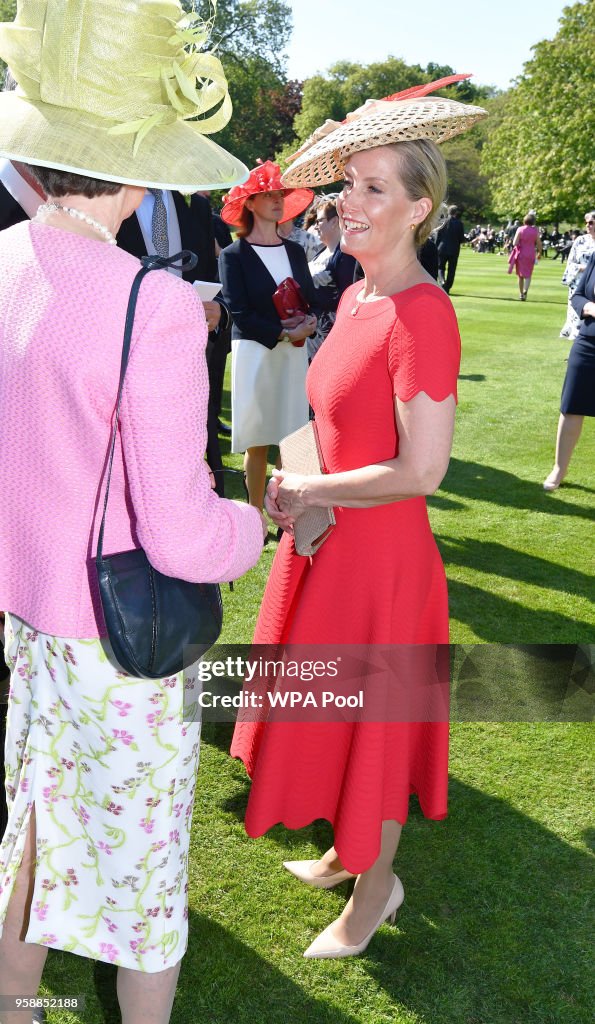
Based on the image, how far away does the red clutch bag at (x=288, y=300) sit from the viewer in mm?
5422

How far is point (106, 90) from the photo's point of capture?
141 cm

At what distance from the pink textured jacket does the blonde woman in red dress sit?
66 cm

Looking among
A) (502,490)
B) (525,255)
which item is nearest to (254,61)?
(525,255)

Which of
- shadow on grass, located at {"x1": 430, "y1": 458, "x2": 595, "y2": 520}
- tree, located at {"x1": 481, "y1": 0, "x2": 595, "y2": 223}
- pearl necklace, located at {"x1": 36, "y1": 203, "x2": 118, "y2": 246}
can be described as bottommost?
shadow on grass, located at {"x1": 430, "y1": 458, "x2": 595, "y2": 520}

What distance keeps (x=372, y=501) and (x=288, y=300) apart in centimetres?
356

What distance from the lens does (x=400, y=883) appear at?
2.71 m

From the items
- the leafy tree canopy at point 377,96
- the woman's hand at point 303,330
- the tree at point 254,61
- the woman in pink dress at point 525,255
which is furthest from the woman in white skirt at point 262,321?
the leafy tree canopy at point 377,96

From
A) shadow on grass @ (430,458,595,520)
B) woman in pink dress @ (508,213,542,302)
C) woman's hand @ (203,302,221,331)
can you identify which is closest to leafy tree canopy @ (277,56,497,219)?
woman in pink dress @ (508,213,542,302)

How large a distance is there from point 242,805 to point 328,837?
1.14ft

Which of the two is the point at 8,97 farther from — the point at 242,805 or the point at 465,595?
the point at 465,595

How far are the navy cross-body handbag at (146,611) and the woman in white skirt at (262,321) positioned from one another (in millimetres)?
3896

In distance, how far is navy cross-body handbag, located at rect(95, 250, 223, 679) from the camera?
4.84 feet

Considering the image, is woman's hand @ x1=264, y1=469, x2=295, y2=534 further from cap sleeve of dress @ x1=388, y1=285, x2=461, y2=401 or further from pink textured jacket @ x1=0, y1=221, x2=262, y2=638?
pink textured jacket @ x1=0, y1=221, x2=262, y2=638

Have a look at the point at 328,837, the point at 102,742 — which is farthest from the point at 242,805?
the point at 102,742
